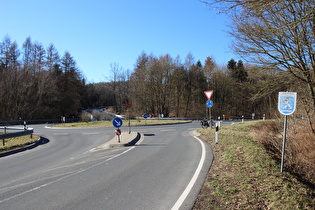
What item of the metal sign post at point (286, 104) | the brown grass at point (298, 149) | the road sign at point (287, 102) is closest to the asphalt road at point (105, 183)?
the metal sign post at point (286, 104)

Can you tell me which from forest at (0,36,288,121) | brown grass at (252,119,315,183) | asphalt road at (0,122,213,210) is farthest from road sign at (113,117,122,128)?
forest at (0,36,288,121)

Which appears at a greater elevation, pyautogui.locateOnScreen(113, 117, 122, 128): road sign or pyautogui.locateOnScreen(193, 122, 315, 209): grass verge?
pyautogui.locateOnScreen(113, 117, 122, 128): road sign

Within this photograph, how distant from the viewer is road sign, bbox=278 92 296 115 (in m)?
6.54

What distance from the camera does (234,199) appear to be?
179 inches

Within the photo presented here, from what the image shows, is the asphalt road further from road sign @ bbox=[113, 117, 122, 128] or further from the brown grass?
road sign @ bbox=[113, 117, 122, 128]

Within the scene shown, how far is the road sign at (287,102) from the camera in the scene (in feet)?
21.4

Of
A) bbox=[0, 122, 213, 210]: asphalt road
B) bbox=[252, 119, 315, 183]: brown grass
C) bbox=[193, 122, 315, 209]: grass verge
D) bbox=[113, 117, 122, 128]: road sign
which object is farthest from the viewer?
bbox=[113, 117, 122, 128]: road sign

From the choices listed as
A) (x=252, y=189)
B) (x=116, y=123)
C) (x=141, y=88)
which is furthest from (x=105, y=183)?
(x=141, y=88)

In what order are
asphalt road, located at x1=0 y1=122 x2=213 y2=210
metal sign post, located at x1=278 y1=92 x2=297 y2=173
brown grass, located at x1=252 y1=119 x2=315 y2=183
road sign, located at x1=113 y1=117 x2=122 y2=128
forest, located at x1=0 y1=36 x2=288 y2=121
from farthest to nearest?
forest, located at x1=0 y1=36 x2=288 y2=121
road sign, located at x1=113 y1=117 x2=122 y2=128
brown grass, located at x1=252 y1=119 x2=315 y2=183
metal sign post, located at x1=278 y1=92 x2=297 y2=173
asphalt road, located at x1=0 y1=122 x2=213 y2=210

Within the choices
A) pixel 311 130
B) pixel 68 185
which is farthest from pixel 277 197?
pixel 311 130

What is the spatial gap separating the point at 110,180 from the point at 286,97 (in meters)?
5.35

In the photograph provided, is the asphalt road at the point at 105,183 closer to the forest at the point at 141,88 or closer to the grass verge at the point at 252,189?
the grass verge at the point at 252,189

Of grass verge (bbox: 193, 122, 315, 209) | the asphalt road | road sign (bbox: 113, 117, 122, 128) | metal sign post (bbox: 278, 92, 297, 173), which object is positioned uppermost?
metal sign post (bbox: 278, 92, 297, 173)

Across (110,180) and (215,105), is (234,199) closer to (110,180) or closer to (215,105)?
(110,180)
